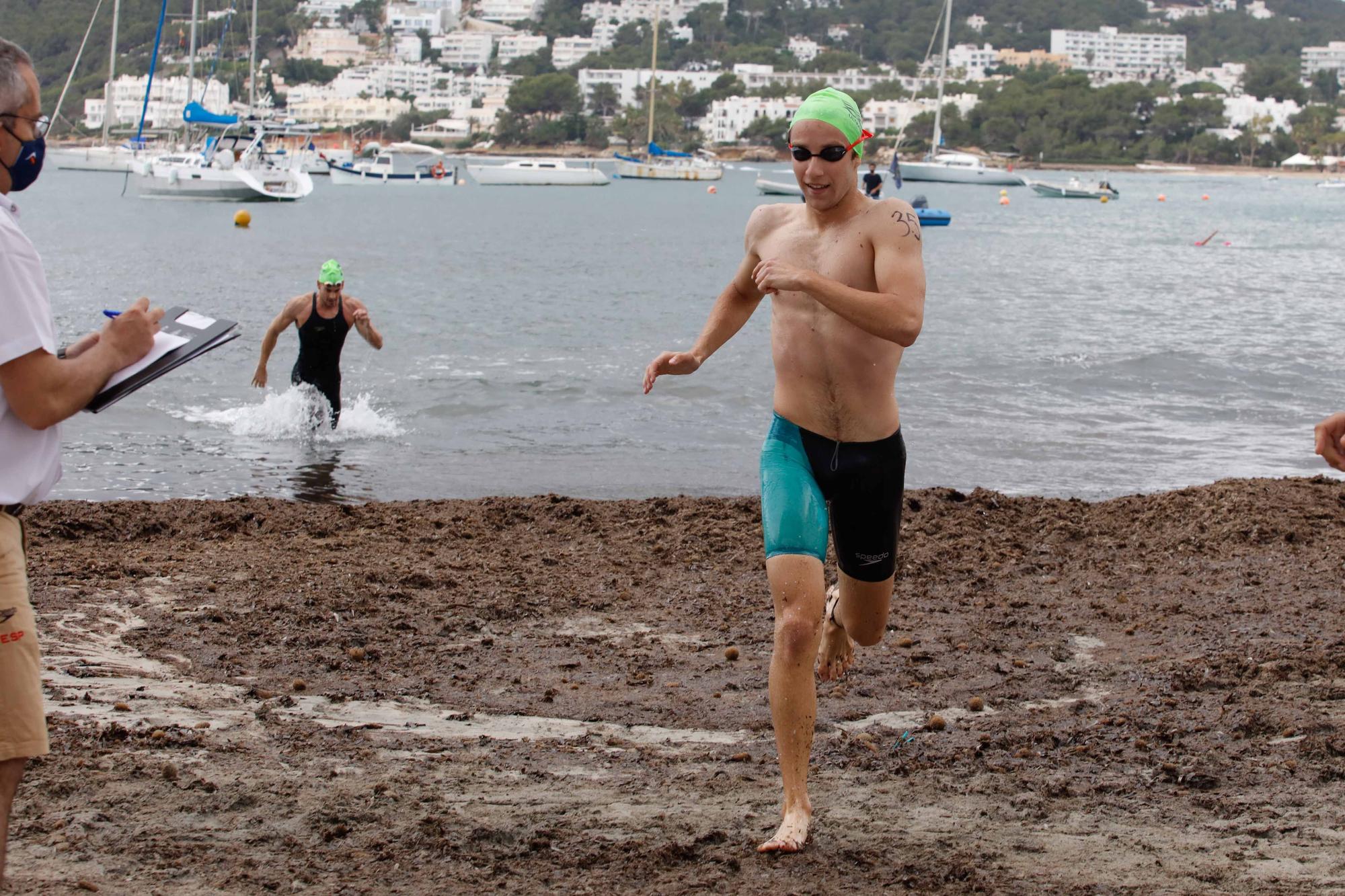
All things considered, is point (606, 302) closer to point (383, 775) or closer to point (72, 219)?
point (383, 775)

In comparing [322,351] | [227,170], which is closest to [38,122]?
[322,351]

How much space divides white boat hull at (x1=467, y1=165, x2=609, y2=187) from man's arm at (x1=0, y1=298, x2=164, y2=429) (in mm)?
113557

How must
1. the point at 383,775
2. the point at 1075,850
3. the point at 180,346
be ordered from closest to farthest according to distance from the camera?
the point at 180,346, the point at 1075,850, the point at 383,775

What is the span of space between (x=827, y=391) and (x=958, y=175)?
12001 cm

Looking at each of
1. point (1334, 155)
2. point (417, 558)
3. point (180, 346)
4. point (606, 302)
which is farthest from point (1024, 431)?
point (1334, 155)

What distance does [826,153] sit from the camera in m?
4.54

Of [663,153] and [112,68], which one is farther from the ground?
[112,68]

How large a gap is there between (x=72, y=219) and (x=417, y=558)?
2359 inches

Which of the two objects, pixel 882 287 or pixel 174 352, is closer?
pixel 174 352

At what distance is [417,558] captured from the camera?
823 centimetres

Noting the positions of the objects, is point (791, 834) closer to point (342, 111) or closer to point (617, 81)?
point (617, 81)

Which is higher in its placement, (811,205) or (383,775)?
(811,205)

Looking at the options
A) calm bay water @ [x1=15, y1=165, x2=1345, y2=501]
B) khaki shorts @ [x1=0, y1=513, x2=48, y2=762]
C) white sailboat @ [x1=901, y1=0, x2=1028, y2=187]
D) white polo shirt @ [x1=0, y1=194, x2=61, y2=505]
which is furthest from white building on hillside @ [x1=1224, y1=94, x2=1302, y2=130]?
khaki shorts @ [x1=0, y1=513, x2=48, y2=762]

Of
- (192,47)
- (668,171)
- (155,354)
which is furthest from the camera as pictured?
(668,171)
